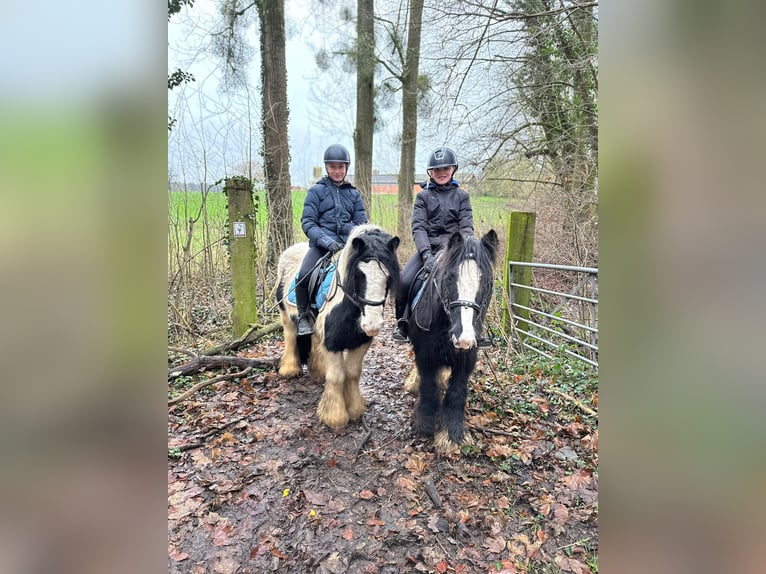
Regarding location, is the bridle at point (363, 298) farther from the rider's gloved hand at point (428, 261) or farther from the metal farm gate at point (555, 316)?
the metal farm gate at point (555, 316)

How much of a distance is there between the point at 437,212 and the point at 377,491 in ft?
8.58

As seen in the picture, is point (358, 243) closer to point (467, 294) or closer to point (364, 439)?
point (467, 294)

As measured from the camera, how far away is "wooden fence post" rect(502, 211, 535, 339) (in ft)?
18.6

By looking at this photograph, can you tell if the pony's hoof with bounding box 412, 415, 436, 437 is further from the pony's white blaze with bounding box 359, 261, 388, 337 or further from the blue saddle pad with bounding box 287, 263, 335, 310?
the blue saddle pad with bounding box 287, 263, 335, 310

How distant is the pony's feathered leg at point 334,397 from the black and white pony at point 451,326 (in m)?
0.68

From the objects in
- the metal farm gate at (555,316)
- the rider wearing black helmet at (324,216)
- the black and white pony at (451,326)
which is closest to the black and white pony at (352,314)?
the rider wearing black helmet at (324,216)

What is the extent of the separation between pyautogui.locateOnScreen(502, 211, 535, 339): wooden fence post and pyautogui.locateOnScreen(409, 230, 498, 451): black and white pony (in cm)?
274

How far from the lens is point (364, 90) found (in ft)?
33.0

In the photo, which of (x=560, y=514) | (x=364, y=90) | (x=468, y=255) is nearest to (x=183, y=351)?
(x=468, y=255)
